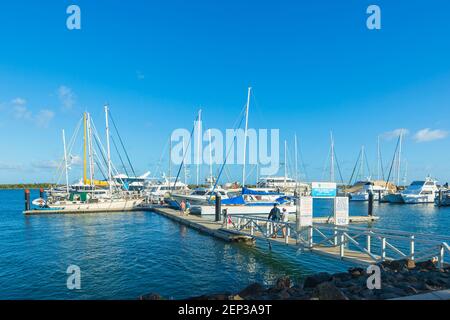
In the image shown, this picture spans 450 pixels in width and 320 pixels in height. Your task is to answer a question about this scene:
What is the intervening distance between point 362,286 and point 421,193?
73.0 m

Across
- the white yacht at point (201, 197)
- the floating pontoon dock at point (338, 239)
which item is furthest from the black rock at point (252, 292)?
the white yacht at point (201, 197)

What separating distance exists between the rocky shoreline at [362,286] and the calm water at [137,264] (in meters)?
3.22

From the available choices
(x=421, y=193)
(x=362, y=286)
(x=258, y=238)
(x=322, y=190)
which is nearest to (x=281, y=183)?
(x=421, y=193)

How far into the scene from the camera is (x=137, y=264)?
1703 cm

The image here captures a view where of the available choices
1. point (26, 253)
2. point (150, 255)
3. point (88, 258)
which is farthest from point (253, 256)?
point (26, 253)

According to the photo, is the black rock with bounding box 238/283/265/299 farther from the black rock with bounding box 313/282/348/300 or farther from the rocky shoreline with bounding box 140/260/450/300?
the black rock with bounding box 313/282/348/300

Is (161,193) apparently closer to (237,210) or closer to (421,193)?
(237,210)

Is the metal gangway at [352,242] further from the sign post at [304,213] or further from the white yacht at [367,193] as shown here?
the white yacht at [367,193]

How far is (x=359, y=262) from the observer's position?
1302cm

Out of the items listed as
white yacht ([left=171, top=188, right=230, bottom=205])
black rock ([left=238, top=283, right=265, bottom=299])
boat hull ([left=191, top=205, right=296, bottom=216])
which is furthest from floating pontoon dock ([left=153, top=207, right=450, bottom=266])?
white yacht ([left=171, top=188, right=230, bottom=205])

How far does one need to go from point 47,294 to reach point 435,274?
46.5 ft

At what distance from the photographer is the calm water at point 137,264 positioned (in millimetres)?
13305

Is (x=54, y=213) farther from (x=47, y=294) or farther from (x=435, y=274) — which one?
(x=435, y=274)

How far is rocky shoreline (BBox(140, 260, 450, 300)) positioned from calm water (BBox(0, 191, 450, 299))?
10.6 feet
